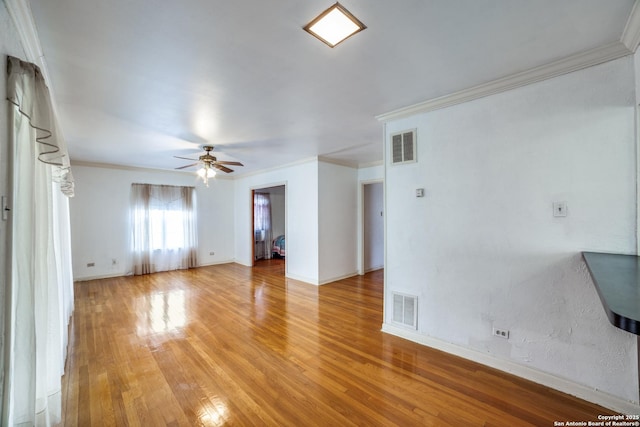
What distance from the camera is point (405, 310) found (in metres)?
→ 2.91

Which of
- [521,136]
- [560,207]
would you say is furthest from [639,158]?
[521,136]

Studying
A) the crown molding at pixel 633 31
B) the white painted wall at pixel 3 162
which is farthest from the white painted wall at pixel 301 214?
the white painted wall at pixel 3 162

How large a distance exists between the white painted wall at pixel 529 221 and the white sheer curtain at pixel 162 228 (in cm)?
579

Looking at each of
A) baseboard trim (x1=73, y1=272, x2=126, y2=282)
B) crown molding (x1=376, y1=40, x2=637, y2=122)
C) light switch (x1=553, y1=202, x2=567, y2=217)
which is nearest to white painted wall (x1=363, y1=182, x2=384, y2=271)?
crown molding (x1=376, y1=40, x2=637, y2=122)

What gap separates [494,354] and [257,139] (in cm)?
386

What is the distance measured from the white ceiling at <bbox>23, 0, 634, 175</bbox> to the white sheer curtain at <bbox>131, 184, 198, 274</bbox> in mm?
3156

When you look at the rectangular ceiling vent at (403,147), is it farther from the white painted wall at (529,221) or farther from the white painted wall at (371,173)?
the white painted wall at (371,173)

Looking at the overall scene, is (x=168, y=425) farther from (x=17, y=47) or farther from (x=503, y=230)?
(x=503, y=230)

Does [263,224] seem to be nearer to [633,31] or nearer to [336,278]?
[336,278]

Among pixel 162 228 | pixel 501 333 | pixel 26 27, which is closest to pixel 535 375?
pixel 501 333

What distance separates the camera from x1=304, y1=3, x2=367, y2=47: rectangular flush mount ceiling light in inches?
58.1

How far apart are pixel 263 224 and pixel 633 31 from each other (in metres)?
8.05

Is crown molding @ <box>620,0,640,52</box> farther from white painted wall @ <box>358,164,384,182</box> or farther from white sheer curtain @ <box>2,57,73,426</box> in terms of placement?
white painted wall @ <box>358,164,384,182</box>

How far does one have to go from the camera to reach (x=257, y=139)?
3.96 metres
